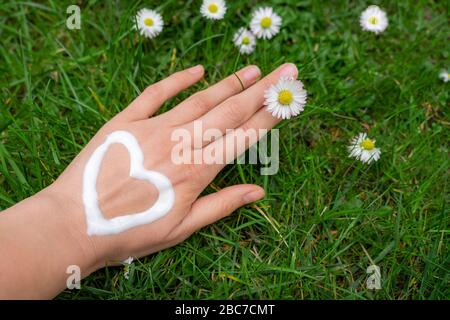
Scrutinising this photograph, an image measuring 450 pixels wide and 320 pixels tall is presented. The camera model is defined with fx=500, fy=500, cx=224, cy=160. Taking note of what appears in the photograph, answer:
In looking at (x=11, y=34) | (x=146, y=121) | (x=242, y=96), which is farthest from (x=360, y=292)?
(x=11, y=34)

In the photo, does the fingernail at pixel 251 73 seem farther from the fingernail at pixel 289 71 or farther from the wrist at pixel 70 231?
the wrist at pixel 70 231

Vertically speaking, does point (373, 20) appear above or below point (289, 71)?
above

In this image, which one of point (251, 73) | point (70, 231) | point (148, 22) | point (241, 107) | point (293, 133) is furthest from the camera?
point (148, 22)

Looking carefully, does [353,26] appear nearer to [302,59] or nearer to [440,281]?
[302,59]

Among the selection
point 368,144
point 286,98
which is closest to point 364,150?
point 368,144

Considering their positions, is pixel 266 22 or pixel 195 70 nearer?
pixel 195 70

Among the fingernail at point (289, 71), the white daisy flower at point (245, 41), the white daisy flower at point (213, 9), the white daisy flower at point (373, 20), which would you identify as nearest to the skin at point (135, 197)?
the fingernail at point (289, 71)

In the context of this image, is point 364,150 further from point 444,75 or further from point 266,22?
point 266,22
